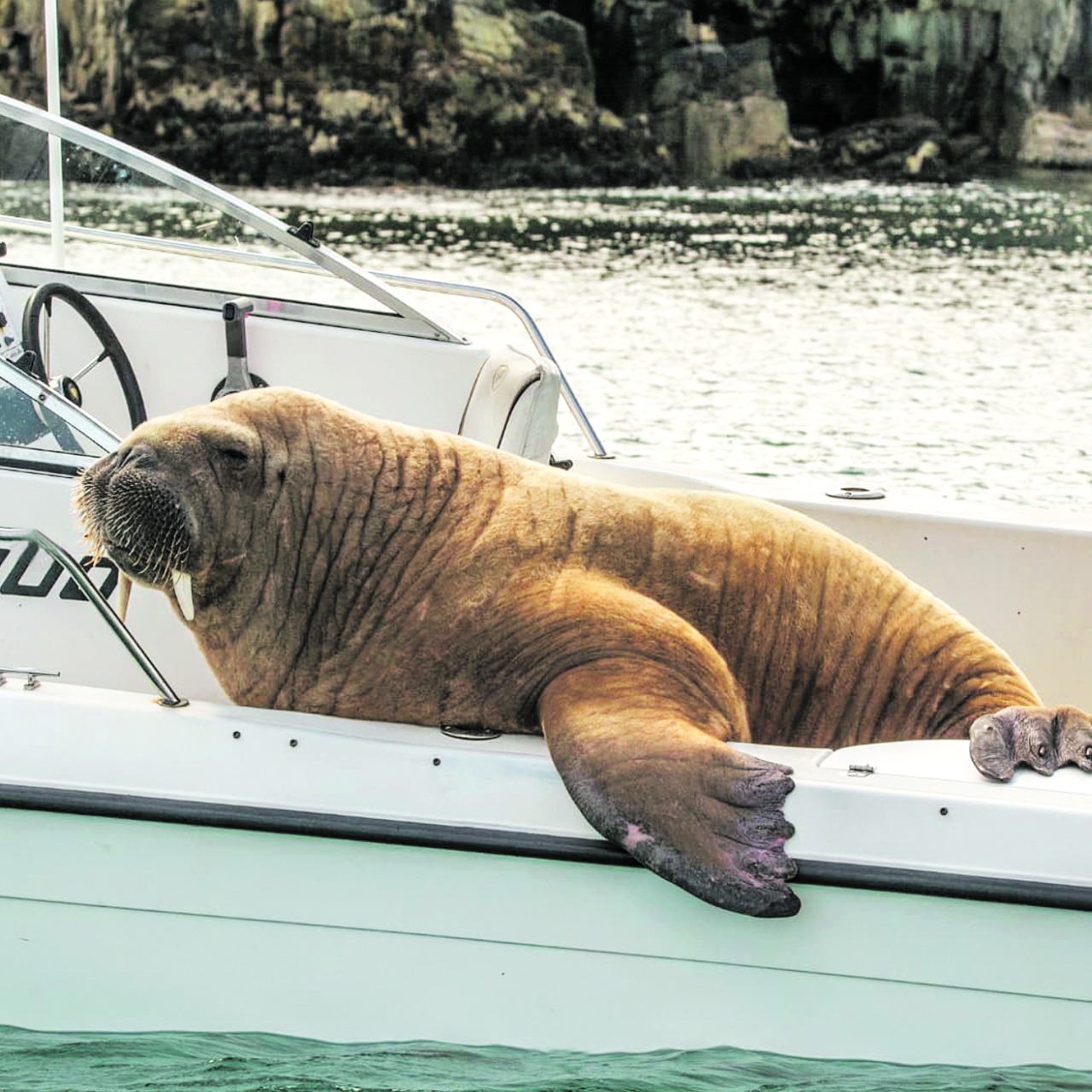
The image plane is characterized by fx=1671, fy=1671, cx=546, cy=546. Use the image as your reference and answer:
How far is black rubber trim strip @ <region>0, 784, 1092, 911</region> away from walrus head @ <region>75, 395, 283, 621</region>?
41cm

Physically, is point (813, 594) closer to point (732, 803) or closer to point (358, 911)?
point (732, 803)

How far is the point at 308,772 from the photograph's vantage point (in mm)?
3227

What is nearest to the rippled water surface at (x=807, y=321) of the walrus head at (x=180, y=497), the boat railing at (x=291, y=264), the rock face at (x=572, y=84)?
the boat railing at (x=291, y=264)

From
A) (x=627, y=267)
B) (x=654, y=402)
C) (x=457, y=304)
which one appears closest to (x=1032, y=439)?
(x=654, y=402)

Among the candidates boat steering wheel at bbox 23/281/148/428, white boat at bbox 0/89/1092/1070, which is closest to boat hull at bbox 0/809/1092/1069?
white boat at bbox 0/89/1092/1070

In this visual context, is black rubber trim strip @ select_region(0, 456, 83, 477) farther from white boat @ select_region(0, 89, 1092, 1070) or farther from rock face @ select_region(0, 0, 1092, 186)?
rock face @ select_region(0, 0, 1092, 186)

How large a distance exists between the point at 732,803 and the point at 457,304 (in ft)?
50.0

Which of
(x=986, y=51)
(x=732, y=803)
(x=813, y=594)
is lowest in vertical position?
(x=732, y=803)

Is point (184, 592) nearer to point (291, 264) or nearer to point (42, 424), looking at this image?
point (42, 424)

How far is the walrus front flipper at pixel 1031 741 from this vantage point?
10.6ft

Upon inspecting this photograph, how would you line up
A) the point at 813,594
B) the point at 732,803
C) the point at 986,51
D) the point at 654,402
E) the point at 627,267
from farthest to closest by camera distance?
the point at 986,51, the point at 627,267, the point at 654,402, the point at 813,594, the point at 732,803

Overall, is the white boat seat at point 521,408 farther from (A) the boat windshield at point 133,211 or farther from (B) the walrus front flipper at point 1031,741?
(B) the walrus front flipper at point 1031,741

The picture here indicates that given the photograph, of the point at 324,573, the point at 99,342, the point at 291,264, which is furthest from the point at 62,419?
the point at 291,264

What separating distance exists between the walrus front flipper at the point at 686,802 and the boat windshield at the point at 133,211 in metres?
2.08
